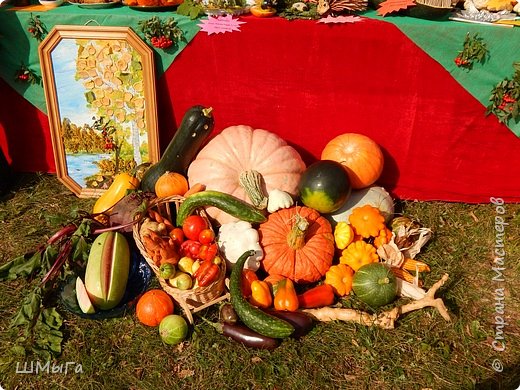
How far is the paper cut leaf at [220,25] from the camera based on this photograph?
3.95 metres

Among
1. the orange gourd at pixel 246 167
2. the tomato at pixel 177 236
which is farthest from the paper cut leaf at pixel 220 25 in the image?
the tomato at pixel 177 236

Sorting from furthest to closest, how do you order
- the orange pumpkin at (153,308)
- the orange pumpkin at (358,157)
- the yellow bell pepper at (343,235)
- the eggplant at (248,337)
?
the orange pumpkin at (358,157), the yellow bell pepper at (343,235), the orange pumpkin at (153,308), the eggplant at (248,337)

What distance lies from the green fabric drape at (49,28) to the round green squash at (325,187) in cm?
160

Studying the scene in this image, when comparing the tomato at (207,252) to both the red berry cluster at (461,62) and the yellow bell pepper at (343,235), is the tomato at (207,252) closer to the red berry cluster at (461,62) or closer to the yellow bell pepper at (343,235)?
the yellow bell pepper at (343,235)

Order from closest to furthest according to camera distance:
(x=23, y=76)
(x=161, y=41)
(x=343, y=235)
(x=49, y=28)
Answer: (x=343, y=235), (x=161, y=41), (x=49, y=28), (x=23, y=76)

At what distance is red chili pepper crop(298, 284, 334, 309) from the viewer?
330 centimetres

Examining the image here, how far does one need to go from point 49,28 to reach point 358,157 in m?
2.94

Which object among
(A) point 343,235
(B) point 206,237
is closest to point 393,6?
(A) point 343,235

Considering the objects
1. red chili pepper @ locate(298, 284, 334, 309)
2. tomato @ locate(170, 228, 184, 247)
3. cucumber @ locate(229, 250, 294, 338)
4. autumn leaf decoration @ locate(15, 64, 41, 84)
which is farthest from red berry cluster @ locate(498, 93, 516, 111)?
autumn leaf decoration @ locate(15, 64, 41, 84)

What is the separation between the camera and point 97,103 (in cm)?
434

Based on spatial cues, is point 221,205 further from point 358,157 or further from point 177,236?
point 358,157

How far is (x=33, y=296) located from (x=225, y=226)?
143 cm

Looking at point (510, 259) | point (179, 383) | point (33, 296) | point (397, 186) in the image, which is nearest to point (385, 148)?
point (397, 186)

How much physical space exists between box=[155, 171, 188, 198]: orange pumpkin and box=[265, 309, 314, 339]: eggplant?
134 cm
